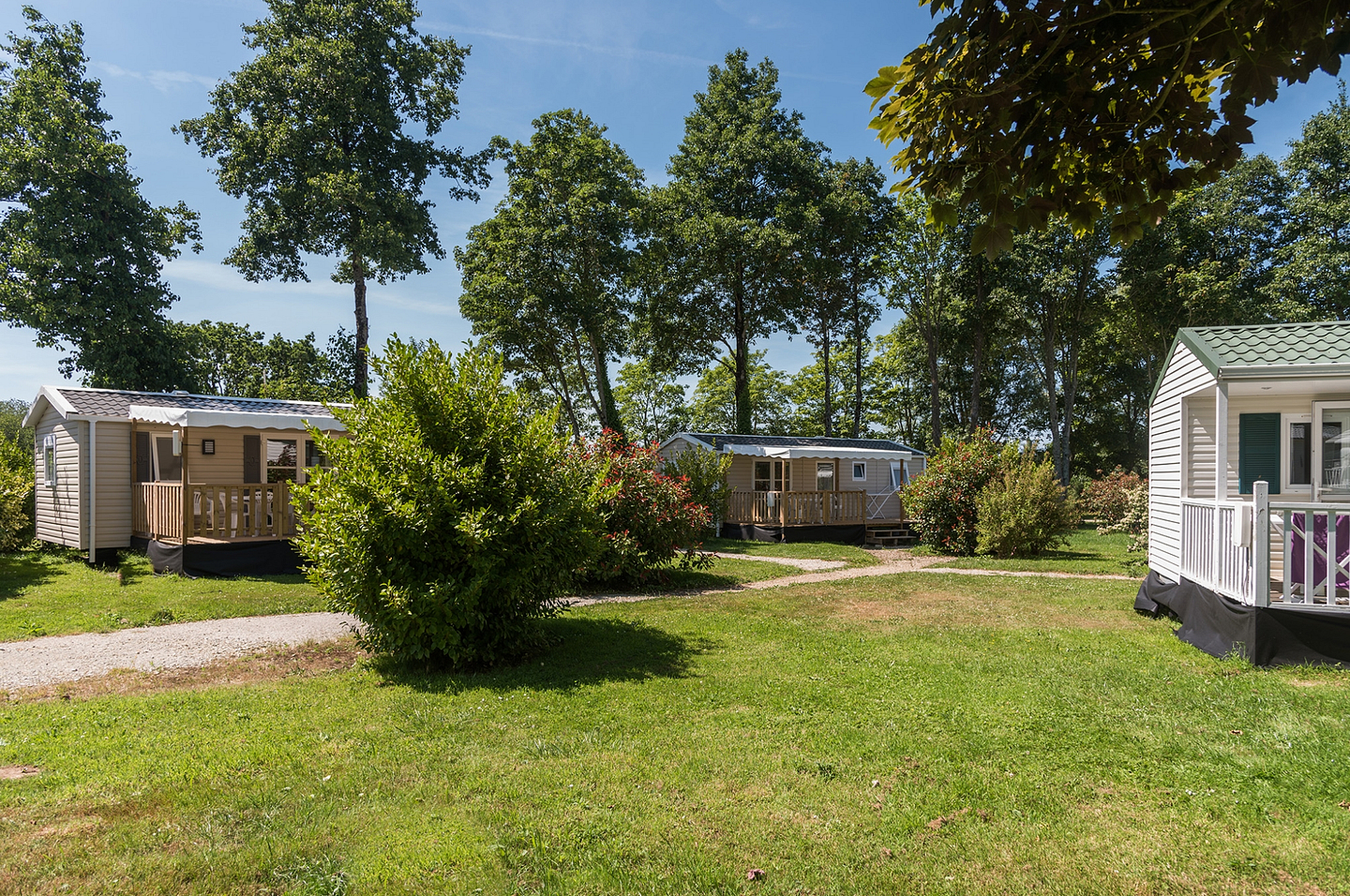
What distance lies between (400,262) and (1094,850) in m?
25.6

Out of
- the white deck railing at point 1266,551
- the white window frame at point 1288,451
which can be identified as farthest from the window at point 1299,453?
the white deck railing at point 1266,551

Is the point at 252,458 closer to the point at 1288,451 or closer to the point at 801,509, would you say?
the point at 801,509

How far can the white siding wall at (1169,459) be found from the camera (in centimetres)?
877

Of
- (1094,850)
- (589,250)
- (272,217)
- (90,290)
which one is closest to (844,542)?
(589,250)

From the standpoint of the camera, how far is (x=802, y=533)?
68.3ft

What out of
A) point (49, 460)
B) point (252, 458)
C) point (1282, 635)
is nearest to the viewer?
point (1282, 635)

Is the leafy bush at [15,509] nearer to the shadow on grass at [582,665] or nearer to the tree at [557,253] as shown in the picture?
the shadow on grass at [582,665]

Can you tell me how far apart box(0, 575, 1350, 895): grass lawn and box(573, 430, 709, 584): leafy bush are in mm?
4082

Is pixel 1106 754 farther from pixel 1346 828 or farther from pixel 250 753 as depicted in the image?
pixel 250 753

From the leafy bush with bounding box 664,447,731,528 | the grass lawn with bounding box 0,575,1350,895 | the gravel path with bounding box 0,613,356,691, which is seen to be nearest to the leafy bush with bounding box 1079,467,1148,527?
the leafy bush with bounding box 664,447,731,528

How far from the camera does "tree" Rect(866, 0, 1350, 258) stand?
2334mm

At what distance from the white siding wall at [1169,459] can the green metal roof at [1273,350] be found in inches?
10.9

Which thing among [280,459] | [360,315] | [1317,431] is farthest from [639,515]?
[360,315]

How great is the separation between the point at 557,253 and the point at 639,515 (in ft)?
65.5
